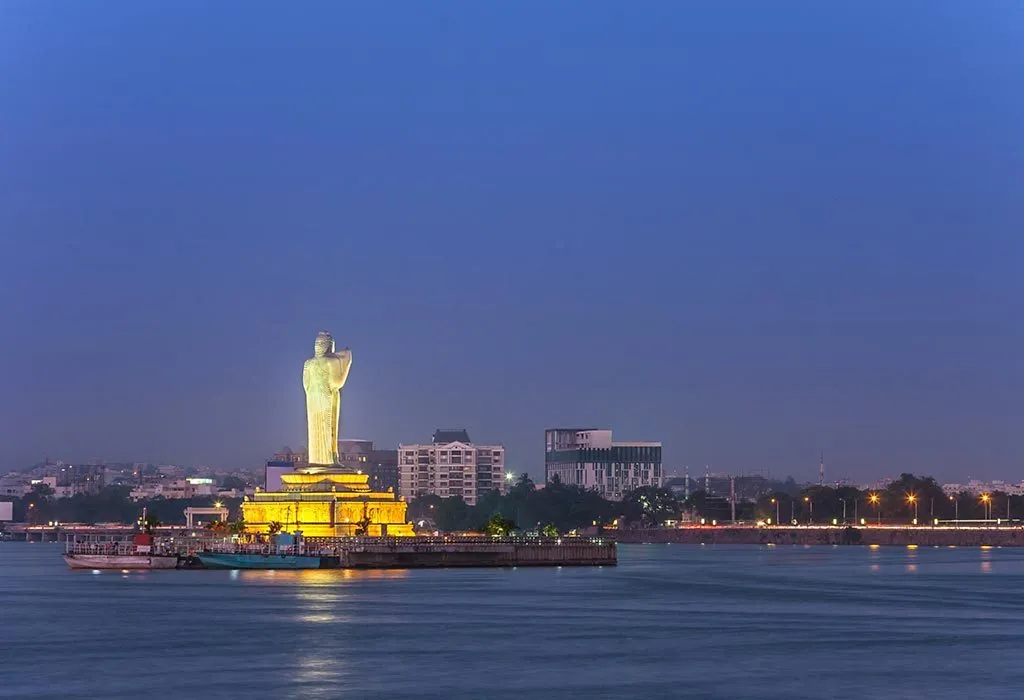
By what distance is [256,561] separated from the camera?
89.4 m

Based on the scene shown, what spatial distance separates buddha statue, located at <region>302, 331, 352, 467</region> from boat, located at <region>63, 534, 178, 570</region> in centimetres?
934

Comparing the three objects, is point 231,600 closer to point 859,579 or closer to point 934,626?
point 934,626

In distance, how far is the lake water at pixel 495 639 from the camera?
132 feet

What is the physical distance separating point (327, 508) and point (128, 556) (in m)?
10.3

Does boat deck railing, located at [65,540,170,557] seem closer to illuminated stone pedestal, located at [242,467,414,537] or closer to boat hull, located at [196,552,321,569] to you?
boat hull, located at [196,552,321,569]

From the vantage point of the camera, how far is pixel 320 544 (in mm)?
90250

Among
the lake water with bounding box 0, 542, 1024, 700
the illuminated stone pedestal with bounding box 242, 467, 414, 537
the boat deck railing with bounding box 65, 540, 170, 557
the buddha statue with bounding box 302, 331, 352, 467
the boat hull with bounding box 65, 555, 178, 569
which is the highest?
the buddha statue with bounding box 302, 331, 352, 467

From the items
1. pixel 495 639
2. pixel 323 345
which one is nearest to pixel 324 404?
pixel 323 345

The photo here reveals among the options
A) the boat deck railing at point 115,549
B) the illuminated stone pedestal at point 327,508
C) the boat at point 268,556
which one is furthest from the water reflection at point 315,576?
the boat deck railing at point 115,549

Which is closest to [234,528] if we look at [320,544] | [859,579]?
[320,544]

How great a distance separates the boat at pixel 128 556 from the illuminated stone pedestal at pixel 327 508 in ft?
17.3

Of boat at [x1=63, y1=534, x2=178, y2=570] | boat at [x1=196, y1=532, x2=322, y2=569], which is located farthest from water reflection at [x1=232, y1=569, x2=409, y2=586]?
boat at [x1=63, y1=534, x2=178, y2=570]

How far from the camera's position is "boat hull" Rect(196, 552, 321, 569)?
8825cm

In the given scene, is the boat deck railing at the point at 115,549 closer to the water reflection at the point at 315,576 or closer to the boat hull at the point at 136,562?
the boat hull at the point at 136,562
